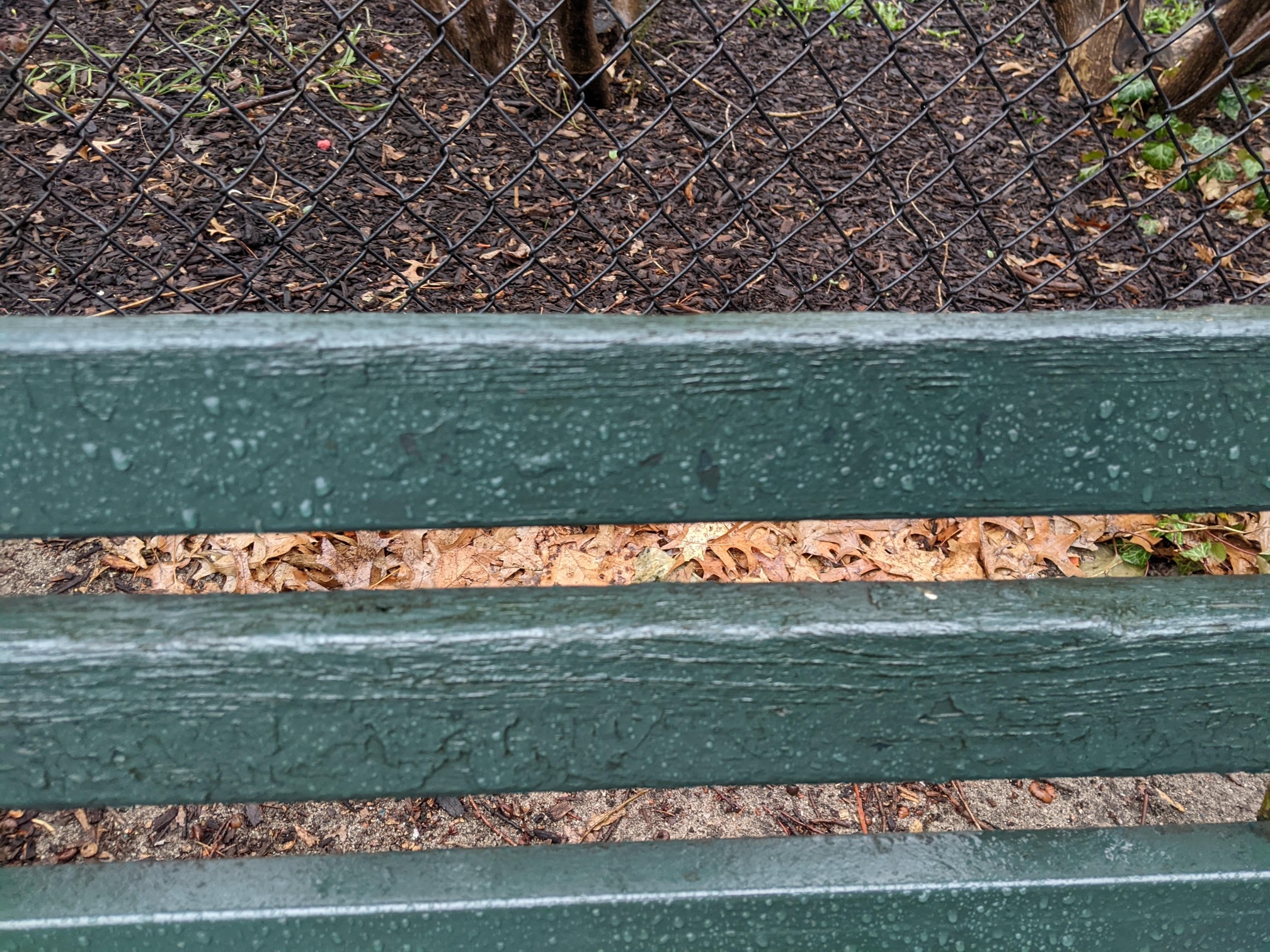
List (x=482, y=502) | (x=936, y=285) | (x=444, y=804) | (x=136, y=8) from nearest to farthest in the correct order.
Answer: (x=482, y=502)
(x=444, y=804)
(x=936, y=285)
(x=136, y=8)

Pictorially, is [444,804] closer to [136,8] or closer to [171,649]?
[171,649]

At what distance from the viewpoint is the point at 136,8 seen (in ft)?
11.1

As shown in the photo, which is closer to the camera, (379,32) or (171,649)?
(171,649)

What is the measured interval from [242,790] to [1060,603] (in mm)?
877

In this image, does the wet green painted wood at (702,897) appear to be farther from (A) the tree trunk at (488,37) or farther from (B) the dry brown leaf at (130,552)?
(A) the tree trunk at (488,37)

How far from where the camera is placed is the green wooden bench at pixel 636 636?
79cm

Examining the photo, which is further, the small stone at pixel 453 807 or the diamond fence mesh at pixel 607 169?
the diamond fence mesh at pixel 607 169

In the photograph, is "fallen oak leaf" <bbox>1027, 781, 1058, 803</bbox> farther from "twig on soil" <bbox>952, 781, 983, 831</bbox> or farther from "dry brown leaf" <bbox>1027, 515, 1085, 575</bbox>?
"dry brown leaf" <bbox>1027, 515, 1085, 575</bbox>

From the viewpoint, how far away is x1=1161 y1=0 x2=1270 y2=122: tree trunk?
3.40m

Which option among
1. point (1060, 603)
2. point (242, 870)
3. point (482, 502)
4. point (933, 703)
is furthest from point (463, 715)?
point (1060, 603)

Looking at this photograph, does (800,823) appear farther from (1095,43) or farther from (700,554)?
(1095,43)

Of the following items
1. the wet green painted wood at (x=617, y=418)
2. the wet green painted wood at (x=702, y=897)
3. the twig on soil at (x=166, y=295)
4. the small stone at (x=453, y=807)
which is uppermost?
the twig on soil at (x=166, y=295)

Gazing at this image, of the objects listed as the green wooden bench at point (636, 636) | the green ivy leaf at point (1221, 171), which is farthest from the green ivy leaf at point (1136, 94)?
the green wooden bench at point (636, 636)

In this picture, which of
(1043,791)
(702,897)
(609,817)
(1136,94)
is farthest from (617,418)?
(1136,94)
